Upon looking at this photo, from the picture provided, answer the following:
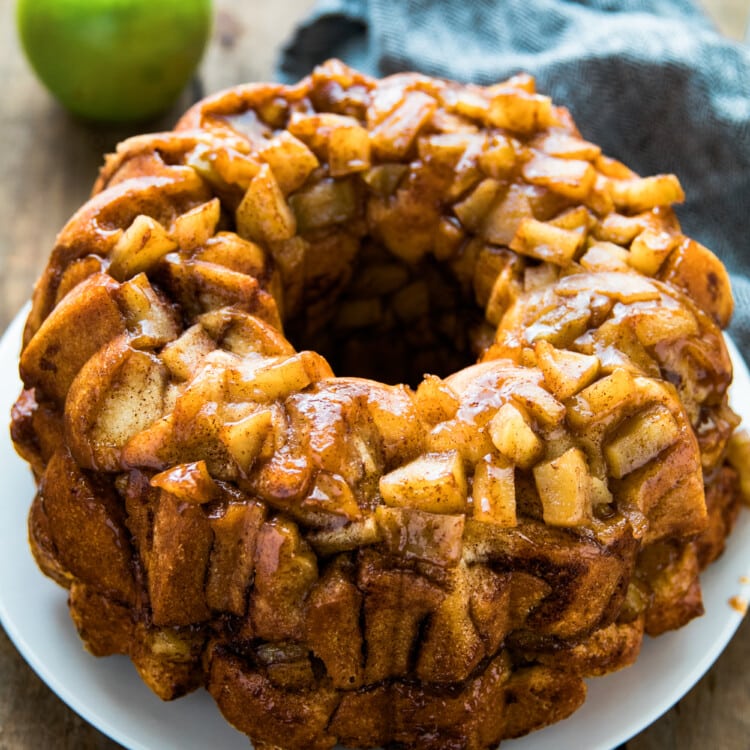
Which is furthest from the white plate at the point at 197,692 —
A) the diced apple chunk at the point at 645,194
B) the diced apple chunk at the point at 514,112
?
the diced apple chunk at the point at 514,112

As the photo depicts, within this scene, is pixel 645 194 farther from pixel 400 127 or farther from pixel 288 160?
pixel 288 160

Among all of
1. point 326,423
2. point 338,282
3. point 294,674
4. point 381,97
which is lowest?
point 294,674

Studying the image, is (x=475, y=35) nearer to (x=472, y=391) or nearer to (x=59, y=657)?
(x=472, y=391)

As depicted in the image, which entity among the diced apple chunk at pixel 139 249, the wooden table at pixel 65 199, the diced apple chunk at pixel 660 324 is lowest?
the wooden table at pixel 65 199

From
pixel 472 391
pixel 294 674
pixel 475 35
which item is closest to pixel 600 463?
pixel 472 391

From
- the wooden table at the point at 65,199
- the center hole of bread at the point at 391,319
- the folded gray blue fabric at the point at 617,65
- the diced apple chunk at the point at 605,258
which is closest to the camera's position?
the diced apple chunk at the point at 605,258

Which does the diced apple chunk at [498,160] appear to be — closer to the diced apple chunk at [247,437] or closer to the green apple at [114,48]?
the diced apple chunk at [247,437]
